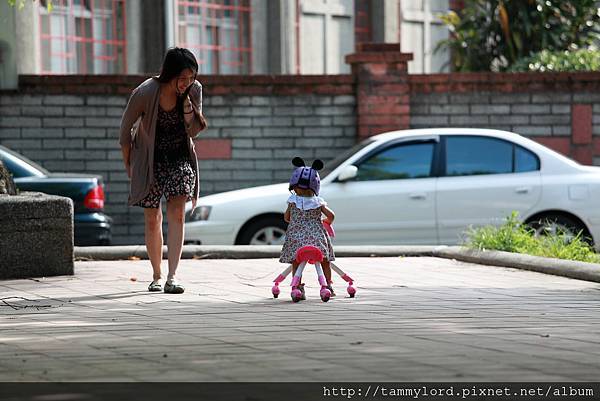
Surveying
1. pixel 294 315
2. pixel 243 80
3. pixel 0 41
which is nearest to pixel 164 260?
pixel 294 315

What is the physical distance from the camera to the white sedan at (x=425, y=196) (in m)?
14.7

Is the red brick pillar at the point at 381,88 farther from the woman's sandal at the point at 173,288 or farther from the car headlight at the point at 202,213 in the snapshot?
the woman's sandal at the point at 173,288

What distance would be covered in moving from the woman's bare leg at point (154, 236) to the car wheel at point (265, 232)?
446 centimetres

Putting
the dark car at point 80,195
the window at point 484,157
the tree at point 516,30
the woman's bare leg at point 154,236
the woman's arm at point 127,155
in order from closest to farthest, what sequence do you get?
the woman's arm at point 127,155
the woman's bare leg at point 154,236
the dark car at point 80,195
the window at point 484,157
the tree at point 516,30

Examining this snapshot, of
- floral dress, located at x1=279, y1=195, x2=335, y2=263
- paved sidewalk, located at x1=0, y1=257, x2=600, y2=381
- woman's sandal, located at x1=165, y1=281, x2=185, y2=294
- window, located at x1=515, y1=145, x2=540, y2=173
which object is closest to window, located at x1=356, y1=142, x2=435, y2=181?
window, located at x1=515, y1=145, x2=540, y2=173

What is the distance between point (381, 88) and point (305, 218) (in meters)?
10.1

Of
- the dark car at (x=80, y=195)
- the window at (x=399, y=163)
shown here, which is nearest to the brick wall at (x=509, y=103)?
the window at (x=399, y=163)

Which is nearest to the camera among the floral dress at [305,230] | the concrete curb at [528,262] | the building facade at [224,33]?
the floral dress at [305,230]

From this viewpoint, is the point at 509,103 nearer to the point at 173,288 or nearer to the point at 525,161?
→ the point at 525,161

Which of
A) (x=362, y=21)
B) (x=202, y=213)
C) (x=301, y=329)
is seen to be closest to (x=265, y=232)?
(x=202, y=213)

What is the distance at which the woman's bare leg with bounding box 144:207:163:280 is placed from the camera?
33.0 feet

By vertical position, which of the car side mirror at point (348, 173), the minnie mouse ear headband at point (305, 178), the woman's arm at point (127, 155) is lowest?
the car side mirror at point (348, 173)

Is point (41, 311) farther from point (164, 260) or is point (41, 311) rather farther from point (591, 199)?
point (591, 199)

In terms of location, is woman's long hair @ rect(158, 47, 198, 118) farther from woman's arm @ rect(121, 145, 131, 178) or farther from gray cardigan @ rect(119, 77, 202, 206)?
woman's arm @ rect(121, 145, 131, 178)
